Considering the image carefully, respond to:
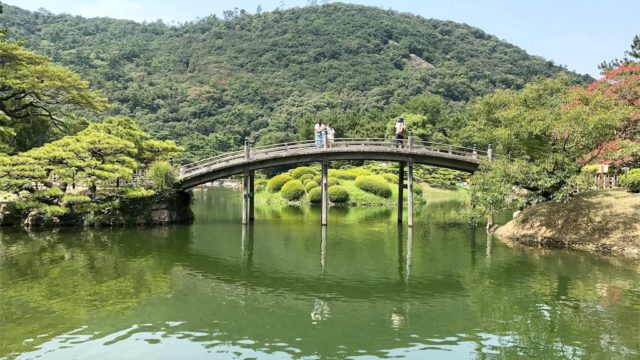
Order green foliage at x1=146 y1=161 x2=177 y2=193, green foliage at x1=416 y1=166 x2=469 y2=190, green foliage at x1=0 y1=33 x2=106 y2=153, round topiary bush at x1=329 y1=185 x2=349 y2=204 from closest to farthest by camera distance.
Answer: green foliage at x1=146 y1=161 x2=177 y2=193, green foliage at x1=0 y1=33 x2=106 y2=153, round topiary bush at x1=329 y1=185 x2=349 y2=204, green foliage at x1=416 y1=166 x2=469 y2=190

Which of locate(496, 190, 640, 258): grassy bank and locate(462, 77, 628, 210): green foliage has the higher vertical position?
locate(462, 77, 628, 210): green foliage

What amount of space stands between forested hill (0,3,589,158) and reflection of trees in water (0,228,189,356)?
4983 centimetres

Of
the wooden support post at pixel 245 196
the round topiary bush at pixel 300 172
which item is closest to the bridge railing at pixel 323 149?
the wooden support post at pixel 245 196

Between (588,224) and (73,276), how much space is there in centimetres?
2191

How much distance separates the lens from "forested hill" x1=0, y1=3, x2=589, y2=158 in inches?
4033

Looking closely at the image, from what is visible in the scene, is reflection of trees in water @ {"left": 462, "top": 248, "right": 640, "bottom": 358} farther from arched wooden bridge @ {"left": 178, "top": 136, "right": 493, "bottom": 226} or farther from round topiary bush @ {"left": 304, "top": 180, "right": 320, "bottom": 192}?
round topiary bush @ {"left": 304, "top": 180, "right": 320, "bottom": 192}

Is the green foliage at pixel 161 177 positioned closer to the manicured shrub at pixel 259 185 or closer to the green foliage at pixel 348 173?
the green foliage at pixel 348 173

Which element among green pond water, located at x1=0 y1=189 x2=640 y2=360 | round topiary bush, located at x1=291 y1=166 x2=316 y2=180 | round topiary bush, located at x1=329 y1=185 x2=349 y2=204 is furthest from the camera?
round topiary bush, located at x1=291 y1=166 x2=316 y2=180

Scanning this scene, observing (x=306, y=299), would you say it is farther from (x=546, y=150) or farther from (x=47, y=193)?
(x=47, y=193)

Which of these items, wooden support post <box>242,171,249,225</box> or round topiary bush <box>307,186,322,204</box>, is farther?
round topiary bush <box>307,186,322,204</box>

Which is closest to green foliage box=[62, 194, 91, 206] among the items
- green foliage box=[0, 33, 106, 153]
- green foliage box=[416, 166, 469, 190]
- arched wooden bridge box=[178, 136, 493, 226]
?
arched wooden bridge box=[178, 136, 493, 226]

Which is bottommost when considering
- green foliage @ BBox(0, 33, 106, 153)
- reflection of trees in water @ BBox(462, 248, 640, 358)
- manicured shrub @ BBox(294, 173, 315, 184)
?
reflection of trees in water @ BBox(462, 248, 640, 358)

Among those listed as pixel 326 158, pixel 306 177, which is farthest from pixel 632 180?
pixel 306 177

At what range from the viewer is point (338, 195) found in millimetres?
46469
